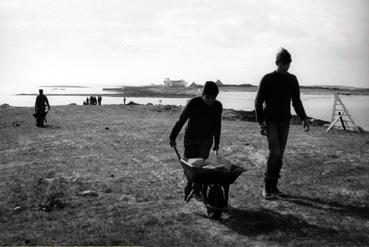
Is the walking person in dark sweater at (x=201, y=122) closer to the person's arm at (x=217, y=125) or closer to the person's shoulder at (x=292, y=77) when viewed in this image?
the person's arm at (x=217, y=125)

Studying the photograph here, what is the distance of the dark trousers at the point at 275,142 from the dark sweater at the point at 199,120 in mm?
866

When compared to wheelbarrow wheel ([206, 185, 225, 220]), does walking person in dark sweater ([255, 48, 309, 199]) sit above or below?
above

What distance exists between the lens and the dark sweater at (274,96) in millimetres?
6969

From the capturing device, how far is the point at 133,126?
1966 cm

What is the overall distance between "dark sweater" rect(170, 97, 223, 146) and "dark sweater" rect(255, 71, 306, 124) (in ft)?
2.27

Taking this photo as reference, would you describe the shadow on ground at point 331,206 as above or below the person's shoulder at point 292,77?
below

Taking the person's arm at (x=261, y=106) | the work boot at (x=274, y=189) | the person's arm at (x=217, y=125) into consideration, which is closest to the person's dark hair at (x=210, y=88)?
the person's arm at (x=217, y=125)

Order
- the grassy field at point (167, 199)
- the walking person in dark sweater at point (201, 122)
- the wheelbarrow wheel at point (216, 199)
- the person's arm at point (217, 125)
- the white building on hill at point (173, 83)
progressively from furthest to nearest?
the white building on hill at point (173, 83) < the person's arm at point (217, 125) < the walking person in dark sweater at point (201, 122) < the wheelbarrow wheel at point (216, 199) < the grassy field at point (167, 199)

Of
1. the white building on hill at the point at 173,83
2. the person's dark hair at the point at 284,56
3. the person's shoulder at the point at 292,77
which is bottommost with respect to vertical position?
the white building on hill at the point at 173,83

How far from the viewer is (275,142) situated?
275 inches

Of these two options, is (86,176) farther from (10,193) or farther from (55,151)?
(55,151)

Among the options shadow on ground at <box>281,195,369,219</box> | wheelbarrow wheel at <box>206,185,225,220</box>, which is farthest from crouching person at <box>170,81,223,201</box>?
shadow on ground at <box>281,195,369,219</box>

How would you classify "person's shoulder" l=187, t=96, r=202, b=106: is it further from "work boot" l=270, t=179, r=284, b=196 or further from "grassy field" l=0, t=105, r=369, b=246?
"work boot" l=270, t=179, r=284, b=196

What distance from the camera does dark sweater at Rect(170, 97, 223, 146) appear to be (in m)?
6.70
